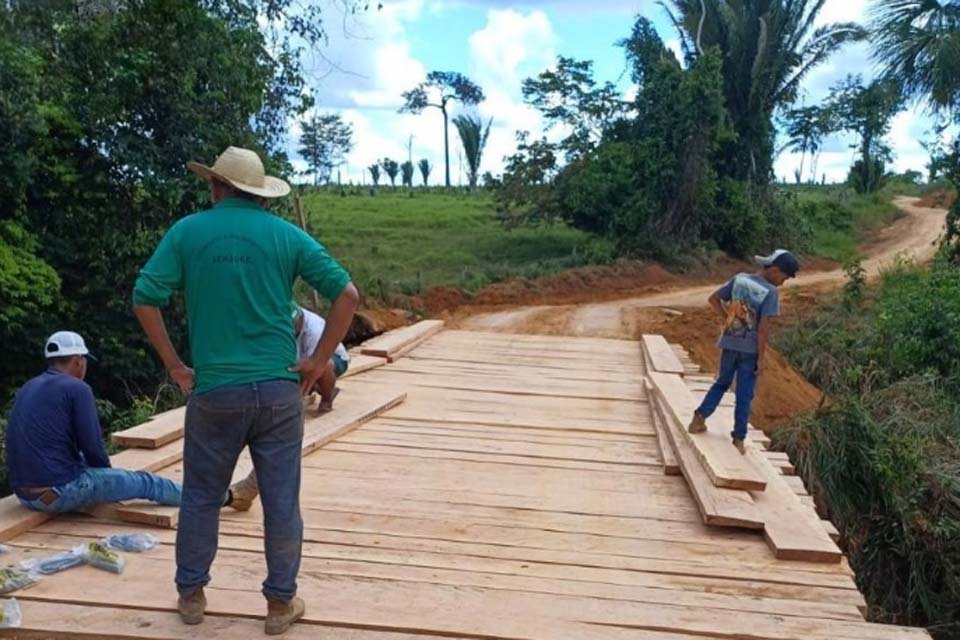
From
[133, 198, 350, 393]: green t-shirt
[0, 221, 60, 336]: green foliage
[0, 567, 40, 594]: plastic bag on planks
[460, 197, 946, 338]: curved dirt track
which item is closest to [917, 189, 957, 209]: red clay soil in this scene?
[460, 197, 946, 338]: curved dirt track

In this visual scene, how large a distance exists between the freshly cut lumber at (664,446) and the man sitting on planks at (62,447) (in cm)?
298

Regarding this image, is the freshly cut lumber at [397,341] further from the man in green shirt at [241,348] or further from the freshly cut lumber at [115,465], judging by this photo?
the man in green shirt at [241,348]

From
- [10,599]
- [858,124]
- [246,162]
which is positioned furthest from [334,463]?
[858,124]

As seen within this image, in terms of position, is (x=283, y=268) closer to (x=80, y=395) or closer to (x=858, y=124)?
(x=80, y=395)

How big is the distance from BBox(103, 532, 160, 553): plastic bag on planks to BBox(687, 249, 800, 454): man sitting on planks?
3.38m

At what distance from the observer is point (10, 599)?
3.32 metres

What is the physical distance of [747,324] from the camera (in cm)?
550

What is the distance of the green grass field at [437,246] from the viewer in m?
18.9

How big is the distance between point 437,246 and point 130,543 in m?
21.2

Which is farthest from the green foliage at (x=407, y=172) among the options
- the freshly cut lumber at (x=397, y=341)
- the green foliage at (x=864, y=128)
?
the freshly cut lumber at (x=397, y=341)

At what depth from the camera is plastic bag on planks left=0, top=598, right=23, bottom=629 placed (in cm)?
316

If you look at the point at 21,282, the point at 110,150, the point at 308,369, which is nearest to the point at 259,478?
the point at 308,369

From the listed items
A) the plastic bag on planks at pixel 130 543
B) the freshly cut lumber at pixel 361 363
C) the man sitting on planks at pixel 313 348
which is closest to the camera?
the plastic bag on planks at pixel 130 543

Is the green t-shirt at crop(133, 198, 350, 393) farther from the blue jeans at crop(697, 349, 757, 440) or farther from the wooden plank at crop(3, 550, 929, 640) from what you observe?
the blue jeans at crop(697, 349, 757, 440)
